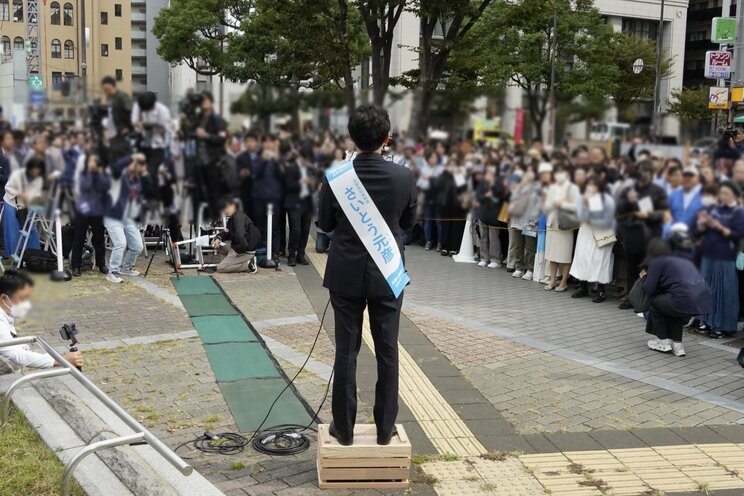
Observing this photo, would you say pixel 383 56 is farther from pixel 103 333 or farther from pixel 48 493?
pixel 103 333

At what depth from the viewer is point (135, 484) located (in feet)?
15.7

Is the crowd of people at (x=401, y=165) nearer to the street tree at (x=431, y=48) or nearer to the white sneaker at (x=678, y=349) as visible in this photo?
the street tree at (x=431, y=48)

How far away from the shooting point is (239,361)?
24.0ft

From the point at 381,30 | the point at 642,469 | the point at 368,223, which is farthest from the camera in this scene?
the point at 642,469

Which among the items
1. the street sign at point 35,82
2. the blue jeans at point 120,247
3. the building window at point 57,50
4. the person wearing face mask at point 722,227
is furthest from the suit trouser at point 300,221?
the person wearing face mask at point 722,227

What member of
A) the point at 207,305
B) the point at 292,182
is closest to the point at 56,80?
the point at 292,182

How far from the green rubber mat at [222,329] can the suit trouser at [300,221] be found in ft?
5.31

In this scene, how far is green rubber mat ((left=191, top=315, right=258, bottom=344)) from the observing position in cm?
805

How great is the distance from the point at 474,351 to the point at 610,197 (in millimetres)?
5641

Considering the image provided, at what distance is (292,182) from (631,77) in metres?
2.81

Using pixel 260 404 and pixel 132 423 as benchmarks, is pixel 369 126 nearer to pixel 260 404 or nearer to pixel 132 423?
pixel 132 423

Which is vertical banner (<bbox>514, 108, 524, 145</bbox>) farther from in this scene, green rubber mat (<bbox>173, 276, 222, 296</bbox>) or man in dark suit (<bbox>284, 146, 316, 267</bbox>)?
green rubber mat (<bbox>173, 276, 222, 296</bbox>)

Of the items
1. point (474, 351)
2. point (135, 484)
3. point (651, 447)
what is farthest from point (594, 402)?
point (135, 484)

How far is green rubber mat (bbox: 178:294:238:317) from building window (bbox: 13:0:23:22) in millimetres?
5544
